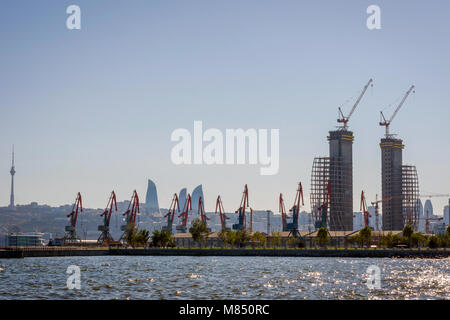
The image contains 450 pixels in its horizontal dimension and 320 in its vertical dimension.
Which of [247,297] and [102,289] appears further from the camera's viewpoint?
[102,289]

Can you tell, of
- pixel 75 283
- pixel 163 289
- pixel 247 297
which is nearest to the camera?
pixel 247 297

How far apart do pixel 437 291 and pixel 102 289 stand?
119 feet
